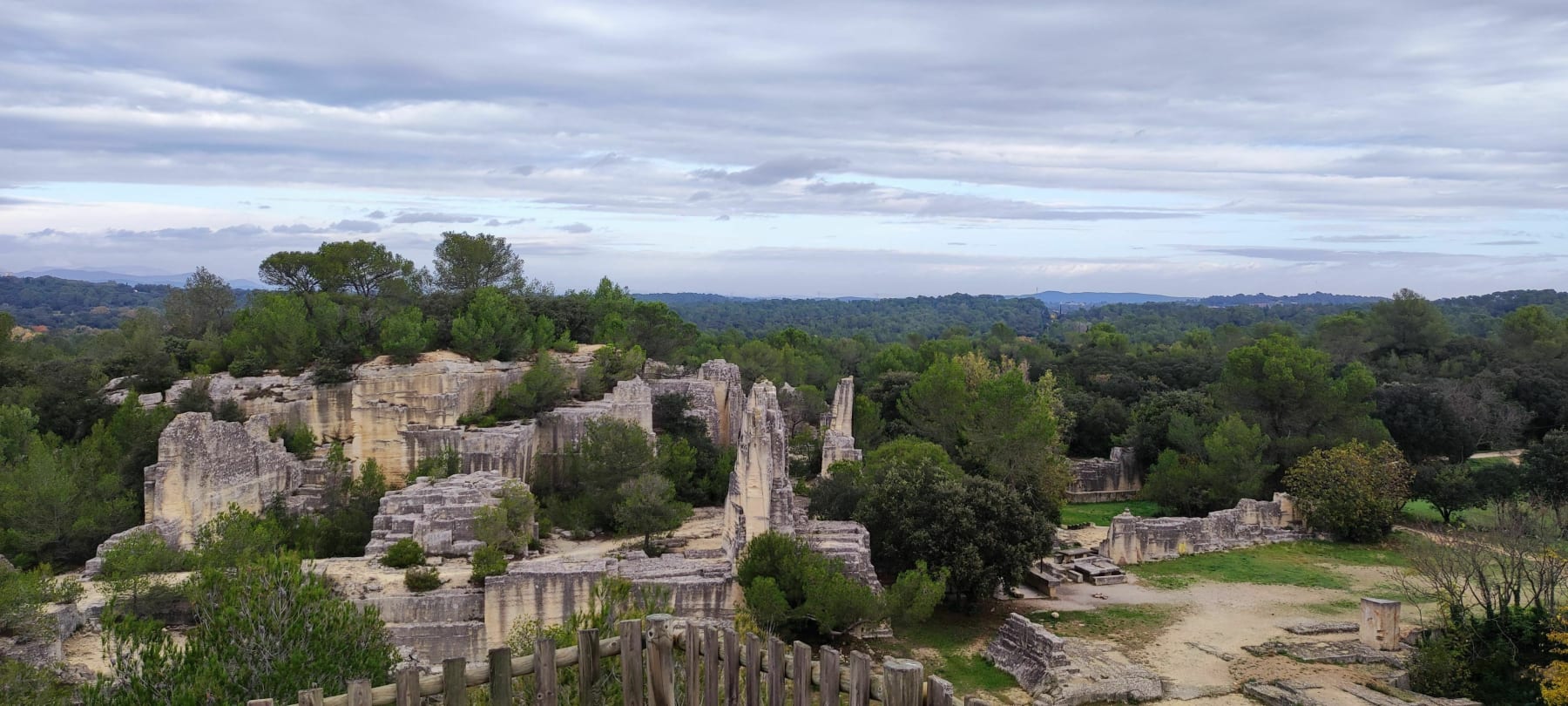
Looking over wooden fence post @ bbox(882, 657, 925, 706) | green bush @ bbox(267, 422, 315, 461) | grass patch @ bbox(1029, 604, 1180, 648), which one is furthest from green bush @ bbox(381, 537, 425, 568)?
wooden fence post @ bbox(882, 657, 925, 706)

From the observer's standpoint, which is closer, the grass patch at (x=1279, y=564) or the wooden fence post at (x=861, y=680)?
the wooden fence post at (x=861, y=680)

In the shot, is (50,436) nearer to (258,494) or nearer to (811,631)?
(258,494)

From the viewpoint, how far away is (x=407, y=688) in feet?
16.8

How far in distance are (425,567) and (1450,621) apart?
726 inches

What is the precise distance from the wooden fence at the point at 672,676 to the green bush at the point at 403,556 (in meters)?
13.7

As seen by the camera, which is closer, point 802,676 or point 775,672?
point 802,676

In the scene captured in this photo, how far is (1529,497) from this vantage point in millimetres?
27203

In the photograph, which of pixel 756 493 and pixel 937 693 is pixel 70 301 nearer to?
pixel 756 493

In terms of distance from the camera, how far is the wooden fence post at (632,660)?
5.64 metres

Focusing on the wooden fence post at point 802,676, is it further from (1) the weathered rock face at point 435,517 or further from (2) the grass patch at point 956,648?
(1) the weathered rock face at point 435,517

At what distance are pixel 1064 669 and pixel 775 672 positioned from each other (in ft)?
41.7

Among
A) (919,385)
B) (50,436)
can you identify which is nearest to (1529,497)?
(919,385)

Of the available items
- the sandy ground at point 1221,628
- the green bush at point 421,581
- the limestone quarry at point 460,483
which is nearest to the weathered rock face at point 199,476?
the limestone quarry at point 460,483

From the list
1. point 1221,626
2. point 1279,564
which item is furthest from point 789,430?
point 1221,626
